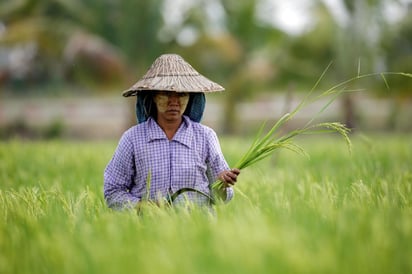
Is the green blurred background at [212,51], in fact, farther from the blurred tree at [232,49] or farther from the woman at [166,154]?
the woman at [166,154]

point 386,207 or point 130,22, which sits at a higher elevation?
point 130,22

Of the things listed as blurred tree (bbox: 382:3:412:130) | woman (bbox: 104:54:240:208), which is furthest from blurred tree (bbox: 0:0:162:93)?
woman (bbox: 104:54:240:208)

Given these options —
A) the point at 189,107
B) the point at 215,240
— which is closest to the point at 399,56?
the point at 189,107

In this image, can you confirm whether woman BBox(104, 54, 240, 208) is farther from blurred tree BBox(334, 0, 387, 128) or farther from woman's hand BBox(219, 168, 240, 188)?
blurred tree BBox(334, 0, 387, 128)

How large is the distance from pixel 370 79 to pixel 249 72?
2678 millimetres

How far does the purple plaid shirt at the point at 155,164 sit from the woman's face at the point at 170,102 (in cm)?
8

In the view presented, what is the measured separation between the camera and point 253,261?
1604 millimetres

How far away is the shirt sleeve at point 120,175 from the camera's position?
2600mm

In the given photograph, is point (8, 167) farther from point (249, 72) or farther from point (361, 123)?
point (361, 123)

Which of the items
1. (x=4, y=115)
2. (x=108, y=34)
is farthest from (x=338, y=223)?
(x=4, y=115)

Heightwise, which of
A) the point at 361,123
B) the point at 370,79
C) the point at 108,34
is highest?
the point at 108,34

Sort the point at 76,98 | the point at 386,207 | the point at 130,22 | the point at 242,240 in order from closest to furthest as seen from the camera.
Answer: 1. the point at 242,240
2. the point at 386,207
3. the point at 130,22
4. the point at 76,98

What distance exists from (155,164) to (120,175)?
157 millimetres

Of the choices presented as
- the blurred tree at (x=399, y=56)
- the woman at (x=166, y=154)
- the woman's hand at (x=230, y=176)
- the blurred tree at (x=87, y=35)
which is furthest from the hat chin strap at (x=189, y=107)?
the blurred tree at (x=399, y=56)
